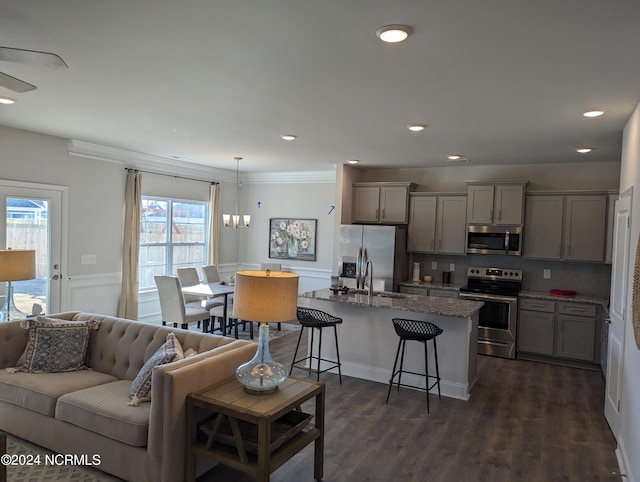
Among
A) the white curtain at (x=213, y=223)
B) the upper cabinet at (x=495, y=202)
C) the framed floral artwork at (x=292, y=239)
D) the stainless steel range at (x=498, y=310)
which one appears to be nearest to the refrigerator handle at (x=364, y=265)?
the stainless steel range at (x=498, y=310)

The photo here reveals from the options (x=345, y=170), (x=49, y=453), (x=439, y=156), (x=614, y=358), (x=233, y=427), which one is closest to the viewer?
(x=233, y=427)

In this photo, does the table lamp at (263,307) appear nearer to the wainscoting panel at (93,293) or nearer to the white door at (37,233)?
the white door at (37,233)

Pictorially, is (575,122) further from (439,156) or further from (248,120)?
(248,120)

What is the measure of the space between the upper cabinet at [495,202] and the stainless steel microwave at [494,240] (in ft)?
0.29

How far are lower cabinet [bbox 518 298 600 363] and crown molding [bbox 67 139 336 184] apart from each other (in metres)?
3.77

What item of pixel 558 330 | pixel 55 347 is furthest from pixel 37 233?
pixel 558 330

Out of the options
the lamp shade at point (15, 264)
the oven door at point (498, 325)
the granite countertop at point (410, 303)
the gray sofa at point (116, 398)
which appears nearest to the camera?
the gray sofa at point (116, 398)

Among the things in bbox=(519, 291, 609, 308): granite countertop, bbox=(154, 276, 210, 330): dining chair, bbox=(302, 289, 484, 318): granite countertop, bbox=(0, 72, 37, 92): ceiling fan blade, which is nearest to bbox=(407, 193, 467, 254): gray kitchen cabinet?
bbox=(519, 291, 609, 308): granite countertop

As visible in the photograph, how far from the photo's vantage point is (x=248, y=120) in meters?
4.25

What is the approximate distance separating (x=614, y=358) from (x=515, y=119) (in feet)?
7.10

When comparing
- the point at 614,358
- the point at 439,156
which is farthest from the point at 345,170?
the point at 614,358

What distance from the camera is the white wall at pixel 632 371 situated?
2782 millimetres

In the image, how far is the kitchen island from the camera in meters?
4.36

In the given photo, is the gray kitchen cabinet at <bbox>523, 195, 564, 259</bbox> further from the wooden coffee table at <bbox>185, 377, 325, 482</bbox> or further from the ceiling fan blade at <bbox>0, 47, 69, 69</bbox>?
the ceiling fan blade at <bbox>0, 47, 69, 69</bbox>
